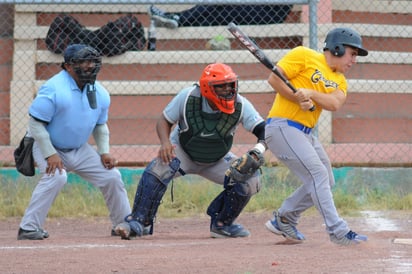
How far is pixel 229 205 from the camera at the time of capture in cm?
793

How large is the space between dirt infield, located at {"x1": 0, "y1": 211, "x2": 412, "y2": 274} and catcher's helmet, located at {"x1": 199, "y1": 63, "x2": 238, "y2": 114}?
1140mm

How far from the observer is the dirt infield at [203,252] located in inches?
230

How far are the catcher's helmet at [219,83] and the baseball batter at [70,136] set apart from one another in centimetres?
114

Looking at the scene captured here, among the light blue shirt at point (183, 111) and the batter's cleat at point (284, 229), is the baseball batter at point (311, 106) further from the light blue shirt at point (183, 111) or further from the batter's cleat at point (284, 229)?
the light blue shirt at point (183, 111)

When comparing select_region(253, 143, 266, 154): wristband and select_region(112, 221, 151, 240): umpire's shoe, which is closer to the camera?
select_region(253, 143, 266, 154): wristband

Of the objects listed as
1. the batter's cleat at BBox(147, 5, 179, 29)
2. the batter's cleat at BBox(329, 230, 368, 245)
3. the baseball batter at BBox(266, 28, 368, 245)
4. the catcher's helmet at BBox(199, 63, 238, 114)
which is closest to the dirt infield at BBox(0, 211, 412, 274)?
the batter's cleat at BBox(329, 230, 368, 245)

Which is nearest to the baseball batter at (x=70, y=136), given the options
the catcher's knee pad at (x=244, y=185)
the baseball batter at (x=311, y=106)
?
the catcher's knee pad at (x=244, y=185)

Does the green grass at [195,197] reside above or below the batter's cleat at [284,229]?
below

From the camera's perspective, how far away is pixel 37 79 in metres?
10.7

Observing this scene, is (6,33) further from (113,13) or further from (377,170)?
(377,170)

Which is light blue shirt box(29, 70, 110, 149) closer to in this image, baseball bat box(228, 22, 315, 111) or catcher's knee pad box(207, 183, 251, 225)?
catcher's knee pad box(207, 183, 251, 225)

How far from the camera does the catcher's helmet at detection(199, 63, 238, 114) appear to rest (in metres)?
7.36

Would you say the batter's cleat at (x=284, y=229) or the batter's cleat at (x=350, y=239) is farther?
the batter's cleat at (x=284, y=229)

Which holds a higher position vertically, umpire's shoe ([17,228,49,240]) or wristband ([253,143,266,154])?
wristband ([253,143,266,154])
